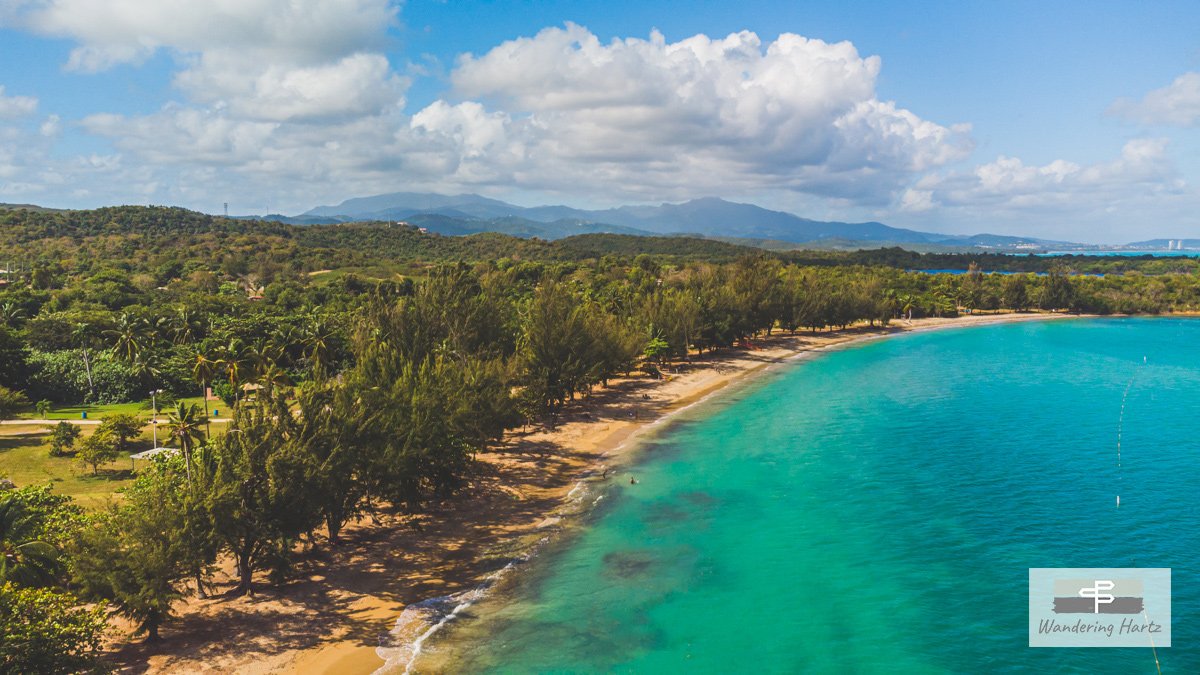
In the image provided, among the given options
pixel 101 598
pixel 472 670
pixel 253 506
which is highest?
pixel 253 506

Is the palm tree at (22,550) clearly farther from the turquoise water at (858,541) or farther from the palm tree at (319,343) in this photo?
the palm tree at (319,343)

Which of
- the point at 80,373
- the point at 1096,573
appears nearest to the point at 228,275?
the point at 80,373

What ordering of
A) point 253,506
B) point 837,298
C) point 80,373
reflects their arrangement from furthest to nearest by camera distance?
point 837,298 < point 80,373 < point 253,506

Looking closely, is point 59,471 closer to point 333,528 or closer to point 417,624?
point 333,528

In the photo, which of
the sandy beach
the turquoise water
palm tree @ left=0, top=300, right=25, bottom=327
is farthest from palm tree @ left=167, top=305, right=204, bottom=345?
the turquoise water

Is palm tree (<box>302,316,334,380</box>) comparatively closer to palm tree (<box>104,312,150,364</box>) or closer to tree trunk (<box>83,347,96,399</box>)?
palm tree (<box>104,312,150,364</box>)

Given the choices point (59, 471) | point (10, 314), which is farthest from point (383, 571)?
point (10, 314)

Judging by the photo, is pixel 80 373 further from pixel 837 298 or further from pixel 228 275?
pixel 837 298
